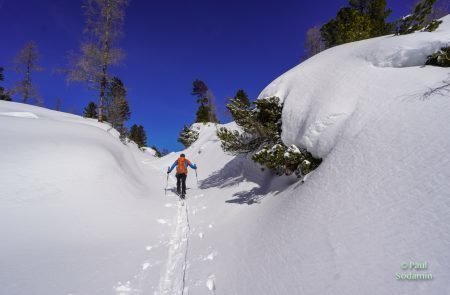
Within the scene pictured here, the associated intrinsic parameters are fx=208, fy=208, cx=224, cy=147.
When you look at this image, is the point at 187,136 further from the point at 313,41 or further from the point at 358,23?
the point at 358,23

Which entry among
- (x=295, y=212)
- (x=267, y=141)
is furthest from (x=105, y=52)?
(x=295, y=212)

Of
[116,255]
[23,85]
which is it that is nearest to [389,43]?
[116,255]

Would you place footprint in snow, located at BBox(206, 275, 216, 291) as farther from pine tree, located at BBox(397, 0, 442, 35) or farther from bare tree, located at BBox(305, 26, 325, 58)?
bare tree, located at BBox(305, 26, 325, 58)

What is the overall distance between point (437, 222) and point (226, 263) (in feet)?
9.09

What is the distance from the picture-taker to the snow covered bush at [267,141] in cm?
505

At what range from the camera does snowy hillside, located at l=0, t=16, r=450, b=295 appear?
225 cm

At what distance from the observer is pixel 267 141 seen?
287 inches

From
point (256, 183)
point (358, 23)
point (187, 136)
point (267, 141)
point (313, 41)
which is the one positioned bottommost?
point (256, 183)

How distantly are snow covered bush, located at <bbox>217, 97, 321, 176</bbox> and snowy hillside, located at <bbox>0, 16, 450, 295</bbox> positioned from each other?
1.25ft

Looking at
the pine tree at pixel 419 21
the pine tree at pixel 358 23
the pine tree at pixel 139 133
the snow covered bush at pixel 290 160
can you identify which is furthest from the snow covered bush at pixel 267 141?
the pine tree at pixel 139 133

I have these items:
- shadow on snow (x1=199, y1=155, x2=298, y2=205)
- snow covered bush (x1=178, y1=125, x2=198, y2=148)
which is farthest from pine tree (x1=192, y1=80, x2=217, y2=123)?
shadow on snow (x1=199, y1=155, x2=298, y2=205)

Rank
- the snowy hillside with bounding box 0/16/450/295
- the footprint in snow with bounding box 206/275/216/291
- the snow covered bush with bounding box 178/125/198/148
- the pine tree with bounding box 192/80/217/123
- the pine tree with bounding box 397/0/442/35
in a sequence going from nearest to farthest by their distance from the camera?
the snowy hillside with bounding box 0/16/450/295 → the footprint in snow with bounding box 206/275/216/291 → the pine tree with bounding box 397/0/442/35 → the snow covered bush with bounding box 178/125/198/148 → the pine tree with bounding box 192/80/217/123

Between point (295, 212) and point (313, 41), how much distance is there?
2629cm

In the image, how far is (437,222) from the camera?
202 centimetres
